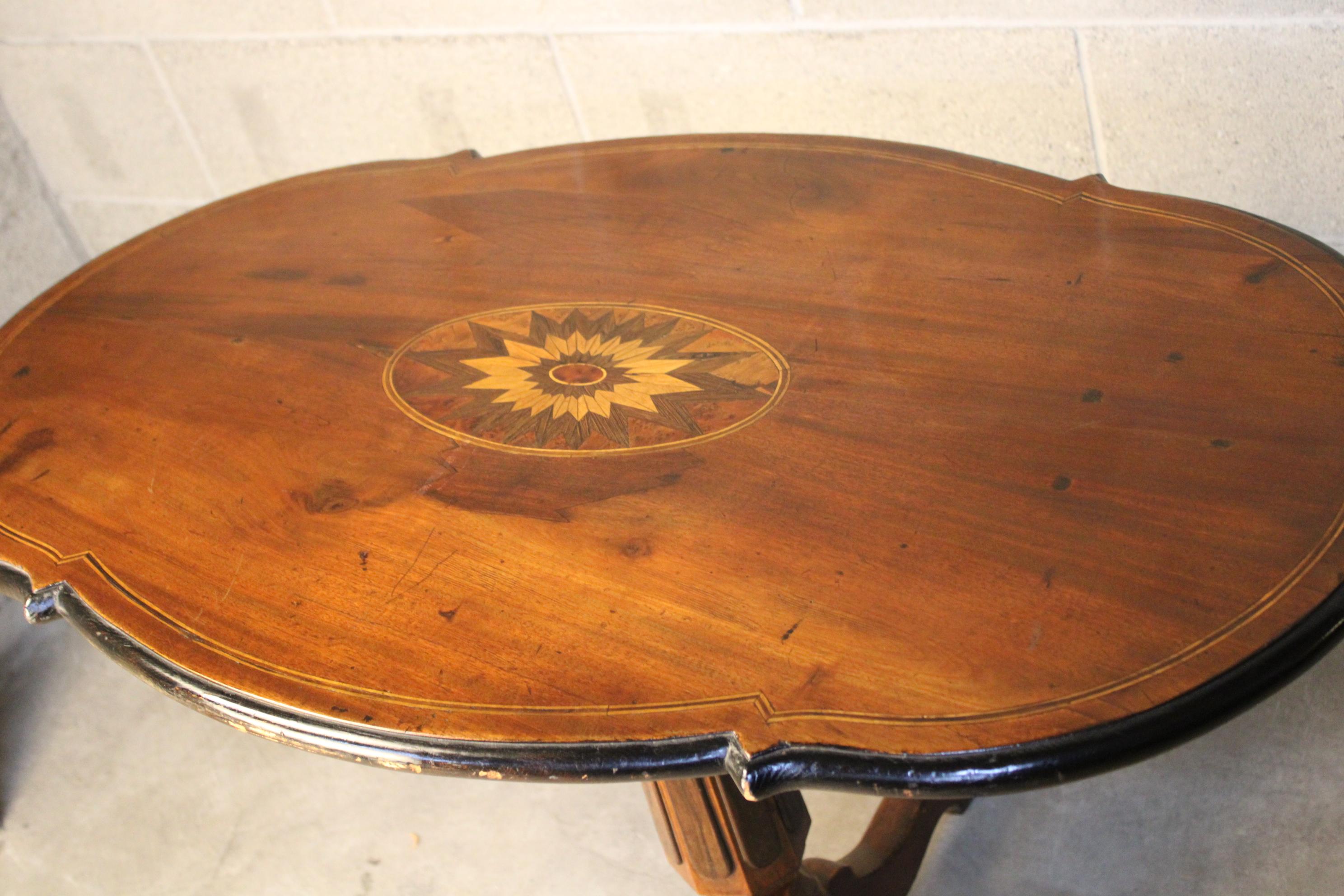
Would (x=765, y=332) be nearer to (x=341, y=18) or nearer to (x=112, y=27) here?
(x=341, y=18)

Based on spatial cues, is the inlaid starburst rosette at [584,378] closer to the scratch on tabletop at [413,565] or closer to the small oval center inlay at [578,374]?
the small oval center inlay at [578,374]

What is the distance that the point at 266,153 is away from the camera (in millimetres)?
2736

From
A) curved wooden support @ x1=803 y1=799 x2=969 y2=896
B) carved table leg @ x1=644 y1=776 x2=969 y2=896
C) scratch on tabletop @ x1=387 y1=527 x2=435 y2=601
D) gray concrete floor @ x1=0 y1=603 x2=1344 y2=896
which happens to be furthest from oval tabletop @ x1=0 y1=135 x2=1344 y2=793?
gray concrete floor @ x1=0 y1=603 x2=1344 y2=896

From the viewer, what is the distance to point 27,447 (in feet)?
4.08

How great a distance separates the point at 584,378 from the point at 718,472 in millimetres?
252

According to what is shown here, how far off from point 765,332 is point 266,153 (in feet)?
6.00

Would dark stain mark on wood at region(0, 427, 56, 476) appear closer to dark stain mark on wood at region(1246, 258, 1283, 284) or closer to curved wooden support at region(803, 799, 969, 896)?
curved wooden support at region(803, 799, 969, 896)

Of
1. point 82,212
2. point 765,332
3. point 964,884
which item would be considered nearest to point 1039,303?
point 765,332

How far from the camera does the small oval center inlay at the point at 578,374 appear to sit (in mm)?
1280

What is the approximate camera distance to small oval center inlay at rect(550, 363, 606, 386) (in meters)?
1.28

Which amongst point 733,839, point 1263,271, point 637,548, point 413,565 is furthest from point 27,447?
point 1263,271

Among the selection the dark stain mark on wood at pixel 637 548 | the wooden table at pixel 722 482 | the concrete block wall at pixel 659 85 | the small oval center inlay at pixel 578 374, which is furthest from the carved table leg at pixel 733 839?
the concrete block wall at pixel 659 85

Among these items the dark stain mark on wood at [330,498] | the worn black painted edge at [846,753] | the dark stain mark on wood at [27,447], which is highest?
the dark stain mark on wood at [27,447]

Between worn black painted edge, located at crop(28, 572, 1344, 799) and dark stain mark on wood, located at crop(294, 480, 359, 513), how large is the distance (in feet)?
0.74
